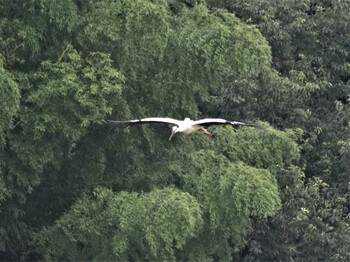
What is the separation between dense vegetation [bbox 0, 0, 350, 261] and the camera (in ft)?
43.8

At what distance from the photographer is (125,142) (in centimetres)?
1421

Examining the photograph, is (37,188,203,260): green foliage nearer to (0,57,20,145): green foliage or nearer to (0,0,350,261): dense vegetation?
(0,0,350,261): dense vegetation

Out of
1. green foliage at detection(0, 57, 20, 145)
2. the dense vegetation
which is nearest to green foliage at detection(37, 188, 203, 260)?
the dense vegetation

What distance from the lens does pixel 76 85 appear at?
517 inches

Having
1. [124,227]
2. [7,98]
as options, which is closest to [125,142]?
[124,227]

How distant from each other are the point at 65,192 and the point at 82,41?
1.90 metres

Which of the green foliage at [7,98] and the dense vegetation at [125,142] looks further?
the dense vegetation at [125,142]

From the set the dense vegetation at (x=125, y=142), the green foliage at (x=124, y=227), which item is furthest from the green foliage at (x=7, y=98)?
the green foliage at (x=124, y=227)

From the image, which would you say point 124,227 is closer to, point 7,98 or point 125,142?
point 125,142

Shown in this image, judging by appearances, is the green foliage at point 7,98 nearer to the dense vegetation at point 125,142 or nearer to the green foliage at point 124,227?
the dense vegetation at point 125,142

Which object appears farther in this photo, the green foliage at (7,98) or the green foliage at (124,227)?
the green foliage at (124,227)

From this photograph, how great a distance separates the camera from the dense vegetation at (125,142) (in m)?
13.4

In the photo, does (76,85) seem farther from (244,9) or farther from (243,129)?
(244,9)

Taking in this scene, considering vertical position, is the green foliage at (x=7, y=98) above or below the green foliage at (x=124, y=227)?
above
